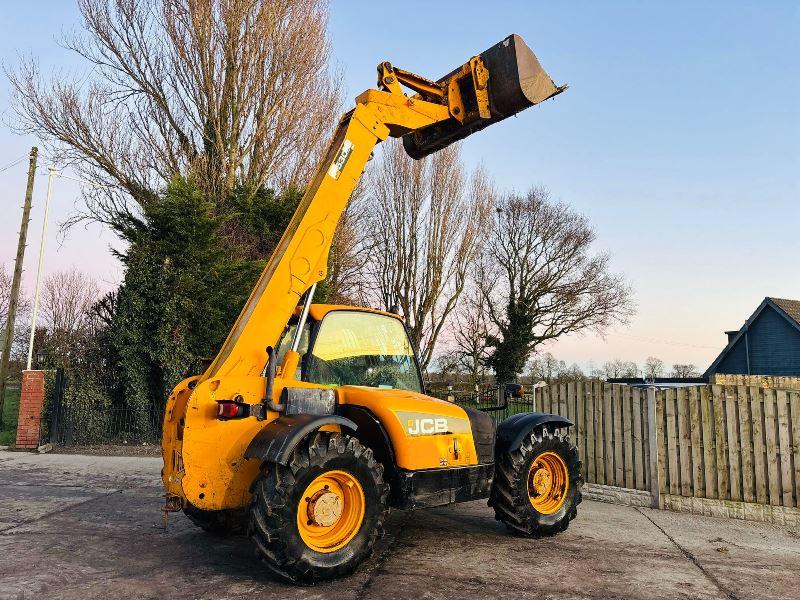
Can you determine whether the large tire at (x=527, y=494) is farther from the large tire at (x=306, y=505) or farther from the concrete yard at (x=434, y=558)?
the large tire at (x=306, y=505)

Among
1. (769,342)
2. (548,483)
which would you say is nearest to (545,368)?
(769,342)

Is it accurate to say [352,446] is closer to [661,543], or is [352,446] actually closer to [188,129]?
[661,543]

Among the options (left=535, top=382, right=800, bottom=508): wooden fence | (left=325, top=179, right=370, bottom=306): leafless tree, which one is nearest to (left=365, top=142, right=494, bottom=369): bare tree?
(left=325, top=179, right=370, bottom=306): leafless tree

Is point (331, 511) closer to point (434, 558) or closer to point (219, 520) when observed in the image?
point (434, 558)

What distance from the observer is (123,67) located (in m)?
14.8

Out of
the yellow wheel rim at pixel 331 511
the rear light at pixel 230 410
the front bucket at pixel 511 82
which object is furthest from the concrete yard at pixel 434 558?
the front bucket at pixel 511 82

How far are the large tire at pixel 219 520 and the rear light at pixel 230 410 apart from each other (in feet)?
4.35

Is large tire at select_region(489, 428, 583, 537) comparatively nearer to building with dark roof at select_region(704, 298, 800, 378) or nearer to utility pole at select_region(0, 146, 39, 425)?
utility pole at select_region(0, 146, 39, 425)

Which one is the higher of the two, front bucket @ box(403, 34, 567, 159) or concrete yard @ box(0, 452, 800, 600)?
front bucket @ box(403, 34, 567, 159)

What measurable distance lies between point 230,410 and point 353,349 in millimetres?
1360

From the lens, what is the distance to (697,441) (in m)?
6.65

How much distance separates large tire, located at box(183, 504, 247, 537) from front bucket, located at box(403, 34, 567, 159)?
4.08 meters

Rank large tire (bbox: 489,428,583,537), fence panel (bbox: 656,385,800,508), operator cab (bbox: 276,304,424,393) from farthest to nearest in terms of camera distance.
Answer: fence panel (bbox: 656,385,800,508), large tire (bbox: 489,428,583,537), operator cab (bbox: 276,304,424,393)

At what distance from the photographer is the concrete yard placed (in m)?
3.63
